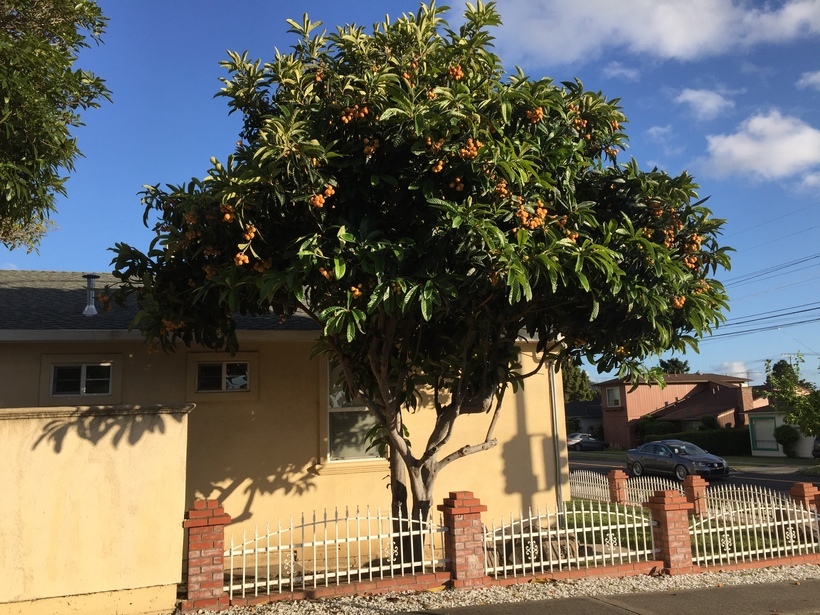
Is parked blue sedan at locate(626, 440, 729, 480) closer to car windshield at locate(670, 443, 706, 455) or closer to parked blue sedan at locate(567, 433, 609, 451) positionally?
car windshield at locate(670, 443, 706, 455)

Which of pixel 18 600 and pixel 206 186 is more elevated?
pixel 206 186

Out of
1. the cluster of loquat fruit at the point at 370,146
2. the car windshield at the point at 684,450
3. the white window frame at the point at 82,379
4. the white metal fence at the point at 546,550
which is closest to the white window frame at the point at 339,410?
the white metal fence at the point at 546,550

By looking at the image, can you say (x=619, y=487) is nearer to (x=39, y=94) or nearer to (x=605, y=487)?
(x=605, y=487)

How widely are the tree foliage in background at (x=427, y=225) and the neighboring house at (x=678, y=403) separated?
39712 mm

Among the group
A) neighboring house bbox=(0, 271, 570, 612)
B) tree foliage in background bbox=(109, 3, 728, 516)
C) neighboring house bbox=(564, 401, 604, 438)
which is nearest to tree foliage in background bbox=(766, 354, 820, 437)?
neighboring house bbox=(0, 271, 570, 612)

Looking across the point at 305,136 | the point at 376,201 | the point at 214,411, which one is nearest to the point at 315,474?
the point at 214,411

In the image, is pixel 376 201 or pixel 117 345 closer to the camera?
pixel 376 201

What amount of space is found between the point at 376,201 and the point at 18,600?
5.27m

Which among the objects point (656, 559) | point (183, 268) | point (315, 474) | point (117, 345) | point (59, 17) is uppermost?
point (59, 17)

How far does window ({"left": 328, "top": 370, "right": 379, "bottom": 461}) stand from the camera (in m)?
10.8

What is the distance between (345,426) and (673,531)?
496 centimetres

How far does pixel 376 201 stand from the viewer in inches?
298

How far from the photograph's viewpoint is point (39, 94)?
8141mm

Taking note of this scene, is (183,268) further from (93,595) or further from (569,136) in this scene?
(569,136)
